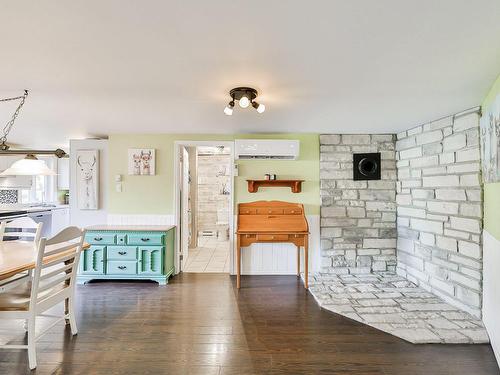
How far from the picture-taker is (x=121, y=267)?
3.53 meters

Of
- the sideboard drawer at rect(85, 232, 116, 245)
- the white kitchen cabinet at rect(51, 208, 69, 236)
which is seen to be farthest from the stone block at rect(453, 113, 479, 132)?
the white kitchen cabinet at rect(51, 208, 69, 236)

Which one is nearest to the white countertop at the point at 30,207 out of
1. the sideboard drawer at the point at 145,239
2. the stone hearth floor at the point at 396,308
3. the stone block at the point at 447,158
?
the sideboard drawer at the point at 145,239

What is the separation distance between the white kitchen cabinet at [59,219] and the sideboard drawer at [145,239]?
8.59 ft

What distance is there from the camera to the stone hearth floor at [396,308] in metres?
2.30

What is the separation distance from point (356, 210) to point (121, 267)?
3213 millimetres

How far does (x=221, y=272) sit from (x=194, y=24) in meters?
3.38

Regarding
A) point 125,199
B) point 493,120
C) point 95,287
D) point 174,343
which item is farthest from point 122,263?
point 493,120

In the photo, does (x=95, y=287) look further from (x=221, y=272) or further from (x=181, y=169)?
(x=181, y=169)

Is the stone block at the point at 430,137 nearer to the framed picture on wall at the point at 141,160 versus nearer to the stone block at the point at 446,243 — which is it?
the stone block at the point at 446,243

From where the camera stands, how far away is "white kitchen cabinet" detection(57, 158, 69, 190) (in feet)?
18.9

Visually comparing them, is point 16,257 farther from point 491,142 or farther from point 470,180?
point 470,180

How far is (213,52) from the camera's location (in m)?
1.63

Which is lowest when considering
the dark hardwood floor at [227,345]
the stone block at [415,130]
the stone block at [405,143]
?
the dark hardwood floor at [227,345]

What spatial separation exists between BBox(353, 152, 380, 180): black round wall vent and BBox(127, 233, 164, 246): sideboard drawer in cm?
277
